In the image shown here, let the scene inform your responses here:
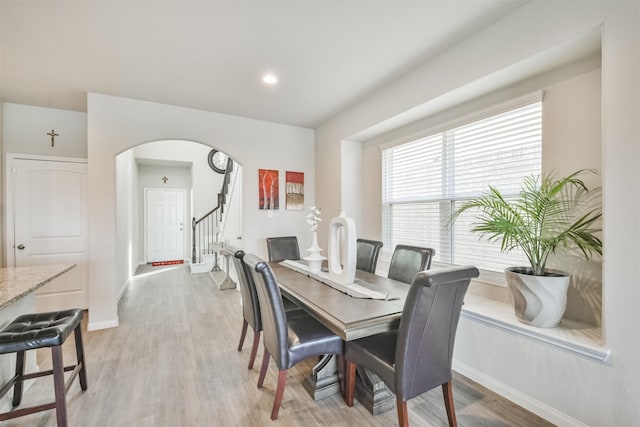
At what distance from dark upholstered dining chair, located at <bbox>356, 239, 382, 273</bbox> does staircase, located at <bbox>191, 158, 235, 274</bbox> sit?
3.58 meters

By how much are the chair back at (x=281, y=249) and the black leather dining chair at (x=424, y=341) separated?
215 cm

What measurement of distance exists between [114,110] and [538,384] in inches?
186

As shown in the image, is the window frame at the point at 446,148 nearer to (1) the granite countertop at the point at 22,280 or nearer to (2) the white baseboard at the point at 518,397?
(2) the white baseboard at the point at 518,397

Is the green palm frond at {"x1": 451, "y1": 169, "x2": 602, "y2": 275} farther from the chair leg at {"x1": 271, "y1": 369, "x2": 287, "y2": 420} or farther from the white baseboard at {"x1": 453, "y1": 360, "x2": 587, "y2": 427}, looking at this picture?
the chair leg at {"x1": 271, "y1": 369, "x2": 287, "y2": 420}

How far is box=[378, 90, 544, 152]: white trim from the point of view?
7.14 ft

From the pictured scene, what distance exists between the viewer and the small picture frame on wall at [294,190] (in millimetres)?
4438

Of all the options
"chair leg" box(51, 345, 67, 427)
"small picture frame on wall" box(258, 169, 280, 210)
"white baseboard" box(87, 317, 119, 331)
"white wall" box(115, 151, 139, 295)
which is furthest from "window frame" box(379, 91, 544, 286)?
"white wall" box(115, 151, 139, 295)

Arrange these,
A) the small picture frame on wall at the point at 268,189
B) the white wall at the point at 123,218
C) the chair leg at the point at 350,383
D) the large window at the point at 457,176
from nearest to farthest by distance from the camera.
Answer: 1. the chair leg at the point at 350,383
2. the large window at the point at 457,176
3. the white wall at the point at 123,218
4. the small picture frame on wall at the point at 268,189

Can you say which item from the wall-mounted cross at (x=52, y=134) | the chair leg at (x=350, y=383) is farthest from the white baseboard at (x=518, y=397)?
the wall-mounted cross at (x=52, y=134)

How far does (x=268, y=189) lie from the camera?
427 cm

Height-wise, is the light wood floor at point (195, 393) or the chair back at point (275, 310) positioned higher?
the chair back at point (275, 310)

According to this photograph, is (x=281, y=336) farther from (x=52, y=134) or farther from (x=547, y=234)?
(x=52, y=134)

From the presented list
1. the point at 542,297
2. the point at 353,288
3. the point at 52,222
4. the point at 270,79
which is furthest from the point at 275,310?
the point at 52,222

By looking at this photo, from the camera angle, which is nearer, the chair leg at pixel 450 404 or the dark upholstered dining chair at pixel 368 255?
the chair leg at pixel 450 404
